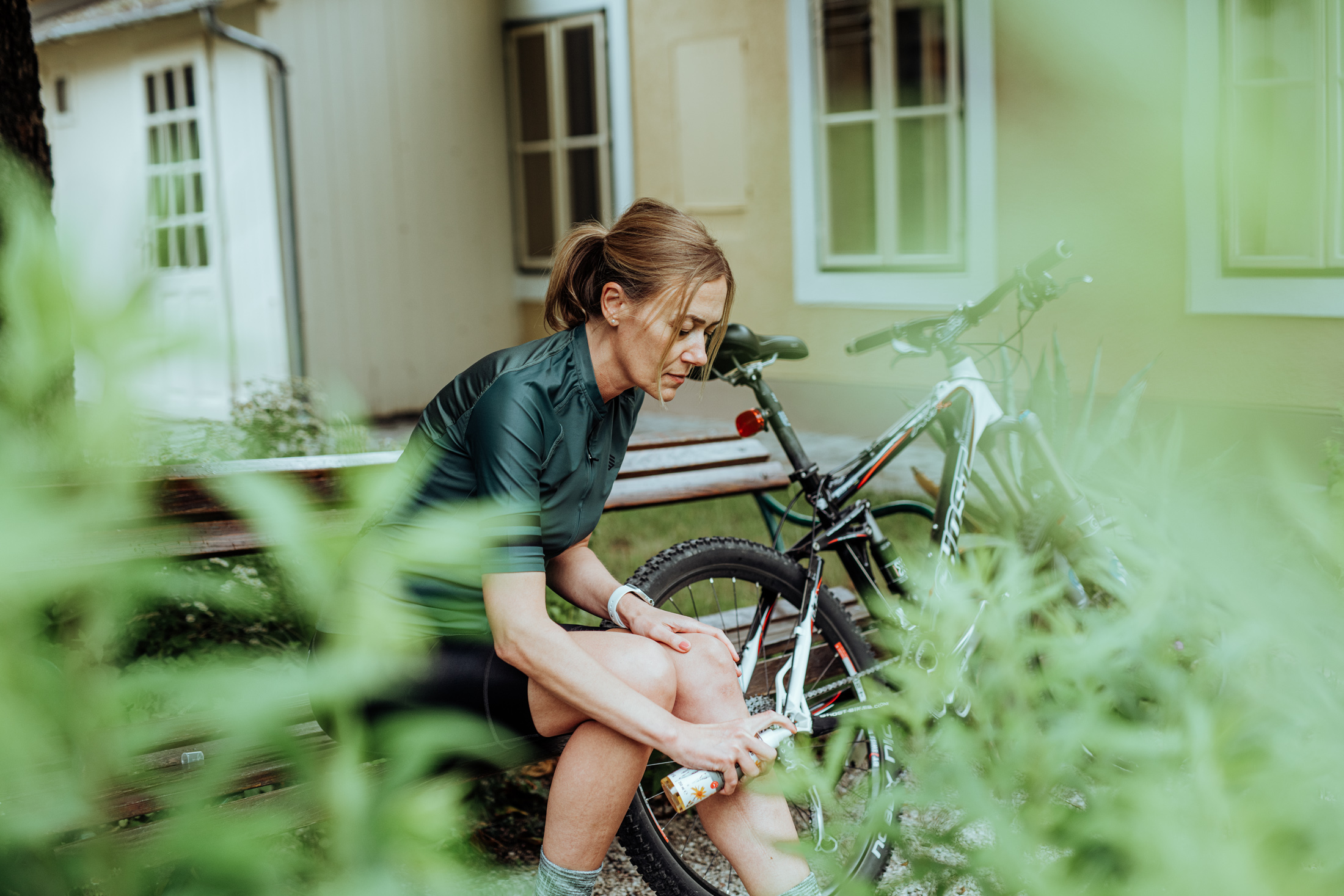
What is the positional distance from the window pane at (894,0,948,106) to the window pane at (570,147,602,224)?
2.67 m

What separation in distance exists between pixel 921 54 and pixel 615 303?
5.54 metres

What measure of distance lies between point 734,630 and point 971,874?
6.42 feet

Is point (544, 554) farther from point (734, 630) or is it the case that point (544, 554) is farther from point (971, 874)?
point (971, 874)

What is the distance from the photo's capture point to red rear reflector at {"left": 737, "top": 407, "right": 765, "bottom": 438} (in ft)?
8.82

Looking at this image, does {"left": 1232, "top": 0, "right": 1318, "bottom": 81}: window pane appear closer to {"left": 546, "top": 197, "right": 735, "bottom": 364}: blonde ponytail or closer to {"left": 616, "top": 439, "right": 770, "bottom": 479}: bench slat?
{"left": 616, "top": 439, "right": 770, "bottom": 479}: bench slat

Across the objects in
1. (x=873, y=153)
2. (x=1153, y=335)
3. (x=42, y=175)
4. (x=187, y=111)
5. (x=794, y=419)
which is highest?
(x=187, y=111)

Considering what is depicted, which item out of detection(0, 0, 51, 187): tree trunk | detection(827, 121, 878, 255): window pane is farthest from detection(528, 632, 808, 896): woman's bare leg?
detection(827, 121, 878, 255): window pane

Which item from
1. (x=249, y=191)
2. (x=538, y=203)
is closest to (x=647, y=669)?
(x=249, y=191)

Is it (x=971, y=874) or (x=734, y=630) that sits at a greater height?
(x=971, y=874)

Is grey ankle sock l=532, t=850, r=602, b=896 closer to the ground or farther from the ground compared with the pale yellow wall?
closer to the ground

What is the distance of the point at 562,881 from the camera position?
73.2 inches

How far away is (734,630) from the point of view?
2.76 meters

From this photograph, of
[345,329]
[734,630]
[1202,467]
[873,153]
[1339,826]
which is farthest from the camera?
[345,329]

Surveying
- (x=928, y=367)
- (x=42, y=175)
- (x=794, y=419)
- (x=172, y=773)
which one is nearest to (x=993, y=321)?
(x=928, y=367)
